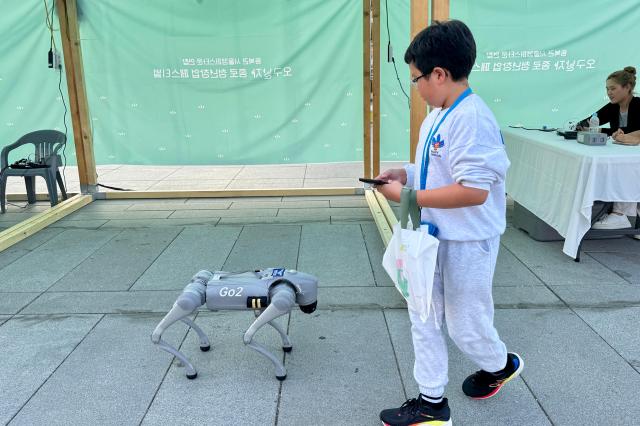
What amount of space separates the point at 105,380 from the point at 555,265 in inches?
131

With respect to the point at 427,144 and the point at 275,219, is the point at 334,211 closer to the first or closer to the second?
the point at 275,219

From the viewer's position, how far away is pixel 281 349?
2773 millimetres

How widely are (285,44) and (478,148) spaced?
4.70 m

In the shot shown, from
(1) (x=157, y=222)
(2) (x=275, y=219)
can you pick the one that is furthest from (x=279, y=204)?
(1) (x=157, y=222)

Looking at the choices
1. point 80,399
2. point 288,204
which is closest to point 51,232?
point 288,204

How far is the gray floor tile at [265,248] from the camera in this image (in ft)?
13.4

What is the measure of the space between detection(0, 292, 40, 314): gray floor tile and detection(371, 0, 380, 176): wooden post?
161 inches

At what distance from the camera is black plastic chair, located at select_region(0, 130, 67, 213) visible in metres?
5.75

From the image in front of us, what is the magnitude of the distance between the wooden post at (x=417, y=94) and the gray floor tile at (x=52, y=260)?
301cm

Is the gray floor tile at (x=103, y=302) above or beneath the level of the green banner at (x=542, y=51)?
beneath

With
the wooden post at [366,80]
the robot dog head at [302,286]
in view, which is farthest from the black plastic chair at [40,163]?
the robot dog head at [302,286]

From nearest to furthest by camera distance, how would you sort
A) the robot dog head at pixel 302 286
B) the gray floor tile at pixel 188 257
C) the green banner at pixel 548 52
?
the robot dog head at pixel 302 286 < the gray floor tile at pixel 188 257 < the green banner at pixel 548 52

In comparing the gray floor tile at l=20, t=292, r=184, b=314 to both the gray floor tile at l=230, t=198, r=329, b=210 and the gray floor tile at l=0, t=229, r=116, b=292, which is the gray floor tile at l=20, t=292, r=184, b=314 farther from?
the gray floor tile at l=230, t=198, r=329, b=210

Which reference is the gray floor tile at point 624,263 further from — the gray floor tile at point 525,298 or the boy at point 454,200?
the boy at point 454,200
